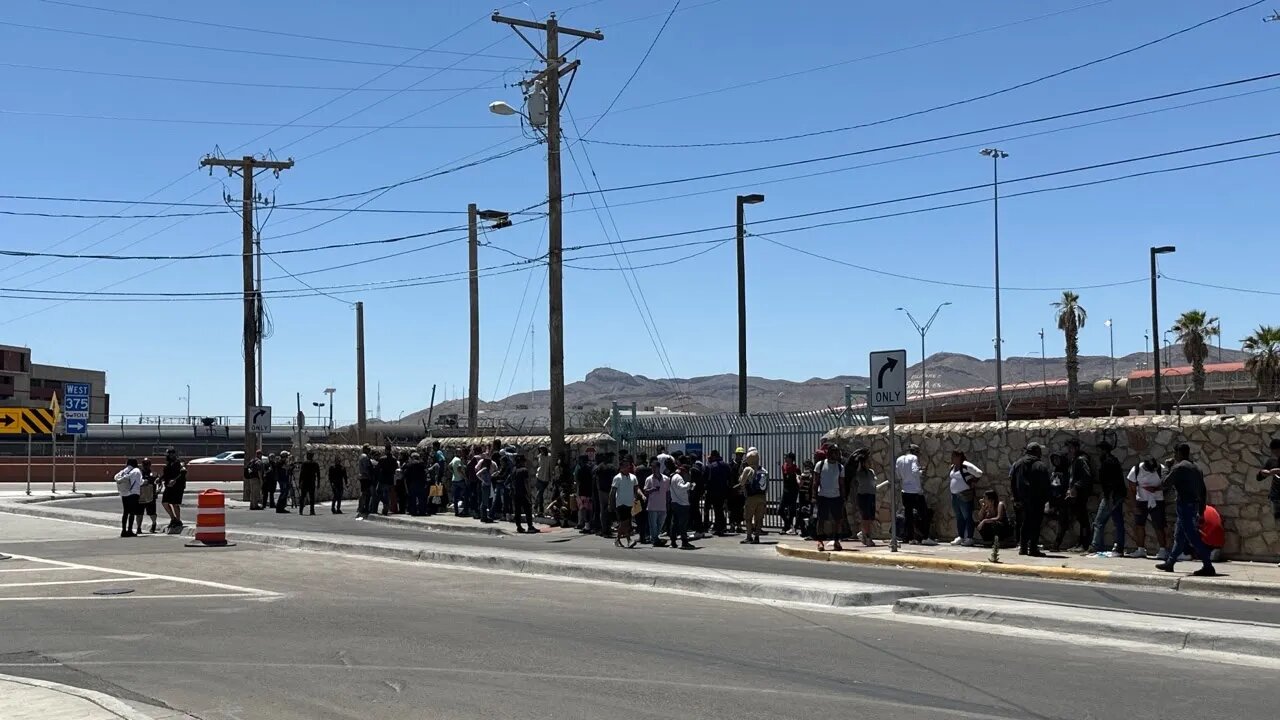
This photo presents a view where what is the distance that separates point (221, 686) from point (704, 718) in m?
3.84

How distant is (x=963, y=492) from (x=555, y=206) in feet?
38.0

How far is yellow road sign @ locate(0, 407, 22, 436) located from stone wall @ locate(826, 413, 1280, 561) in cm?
3968

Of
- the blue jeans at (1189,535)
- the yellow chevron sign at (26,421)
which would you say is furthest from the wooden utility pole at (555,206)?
the yellow chevron sign at (26,421)

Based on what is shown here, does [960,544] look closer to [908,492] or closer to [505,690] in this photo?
[908,492]

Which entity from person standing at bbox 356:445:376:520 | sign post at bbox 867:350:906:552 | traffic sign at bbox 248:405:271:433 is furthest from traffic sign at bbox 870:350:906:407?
traffic sign at bbox 248:405:271:433

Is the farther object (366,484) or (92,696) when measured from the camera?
(366,484)

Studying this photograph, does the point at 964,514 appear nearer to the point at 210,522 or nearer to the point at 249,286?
the point at 210,522

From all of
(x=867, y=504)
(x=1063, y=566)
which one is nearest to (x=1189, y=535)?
(x=1063, y=566)

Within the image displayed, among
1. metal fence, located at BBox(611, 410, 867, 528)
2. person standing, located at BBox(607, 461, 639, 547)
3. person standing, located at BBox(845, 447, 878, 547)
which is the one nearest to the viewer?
person standing, located at BBox(845, 447, 878, 547)

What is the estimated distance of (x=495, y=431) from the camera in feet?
142

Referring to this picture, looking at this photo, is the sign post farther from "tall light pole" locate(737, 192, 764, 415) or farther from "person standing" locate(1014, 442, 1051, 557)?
"tall light pole" locate(737, 192, 764, 415)

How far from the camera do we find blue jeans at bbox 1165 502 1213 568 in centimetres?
1602

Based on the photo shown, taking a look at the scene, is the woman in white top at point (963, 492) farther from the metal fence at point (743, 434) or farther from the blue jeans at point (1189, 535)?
the blue jeans at point (1189, 535)

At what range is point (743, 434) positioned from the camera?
27297 mm
